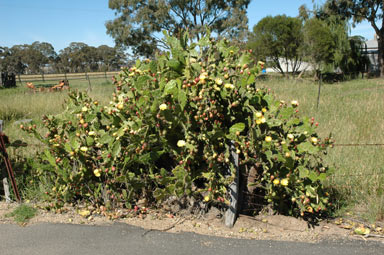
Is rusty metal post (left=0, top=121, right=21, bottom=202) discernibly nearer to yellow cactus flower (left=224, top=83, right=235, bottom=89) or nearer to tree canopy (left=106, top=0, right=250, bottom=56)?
yellow cactus flower (left=224, top=83, right=235, bottom=89)

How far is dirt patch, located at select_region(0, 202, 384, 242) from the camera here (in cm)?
333

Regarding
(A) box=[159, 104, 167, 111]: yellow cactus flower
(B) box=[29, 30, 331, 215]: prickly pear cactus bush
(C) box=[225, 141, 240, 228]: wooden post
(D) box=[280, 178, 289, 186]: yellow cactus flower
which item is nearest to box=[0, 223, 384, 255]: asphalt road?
(C) box=[225, 141, 240, 228]: wooden post

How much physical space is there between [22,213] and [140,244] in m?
1.44

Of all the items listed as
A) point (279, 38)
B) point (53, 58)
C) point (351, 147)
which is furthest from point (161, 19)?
point (53, 58)

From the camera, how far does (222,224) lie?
11.4 feet

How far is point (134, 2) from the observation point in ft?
98.1

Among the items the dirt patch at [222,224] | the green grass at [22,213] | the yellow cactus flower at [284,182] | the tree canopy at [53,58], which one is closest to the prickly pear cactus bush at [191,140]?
the yellow cactus flower at [284,182]

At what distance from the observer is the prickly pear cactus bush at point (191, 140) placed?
3.25 meters

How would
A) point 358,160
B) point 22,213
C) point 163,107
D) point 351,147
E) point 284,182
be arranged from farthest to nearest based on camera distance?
point 351,147 → point 358,160 → point 22,213 → point 284,182 → point 163,107

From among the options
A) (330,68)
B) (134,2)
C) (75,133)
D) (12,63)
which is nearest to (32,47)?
(12,63)

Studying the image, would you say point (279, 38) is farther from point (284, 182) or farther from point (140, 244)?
point (140, 244)

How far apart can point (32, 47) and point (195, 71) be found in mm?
99097

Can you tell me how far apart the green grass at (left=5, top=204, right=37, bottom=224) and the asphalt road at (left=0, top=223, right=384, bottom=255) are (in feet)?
0.70

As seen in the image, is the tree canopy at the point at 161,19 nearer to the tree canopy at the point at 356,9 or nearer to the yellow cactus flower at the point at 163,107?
the tree canopy at the point at 356,9
